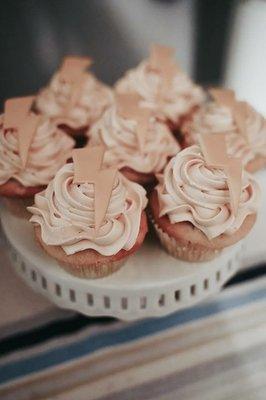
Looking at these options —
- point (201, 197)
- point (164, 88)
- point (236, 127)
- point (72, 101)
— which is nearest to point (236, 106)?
point (236, 127)

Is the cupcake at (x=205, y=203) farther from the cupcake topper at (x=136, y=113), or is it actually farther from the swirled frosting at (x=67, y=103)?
the swirled frosting at (x=67, y=103)

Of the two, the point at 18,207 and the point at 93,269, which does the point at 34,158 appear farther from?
the point at 93,269

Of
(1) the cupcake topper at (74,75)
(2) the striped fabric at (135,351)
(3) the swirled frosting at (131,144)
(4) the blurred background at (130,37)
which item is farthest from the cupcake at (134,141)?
(4) the blurred background at (130,37)

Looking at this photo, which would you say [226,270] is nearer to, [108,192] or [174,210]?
[174,210]

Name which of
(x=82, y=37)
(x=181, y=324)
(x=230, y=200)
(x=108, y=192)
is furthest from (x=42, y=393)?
(x=82, y=37)

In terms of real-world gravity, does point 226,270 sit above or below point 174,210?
below

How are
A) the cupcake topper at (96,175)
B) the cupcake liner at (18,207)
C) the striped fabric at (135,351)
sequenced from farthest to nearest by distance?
the cupcake liner at (18,207)
the striped fabric at (135,351)
the cupcake topper at (96,175)
